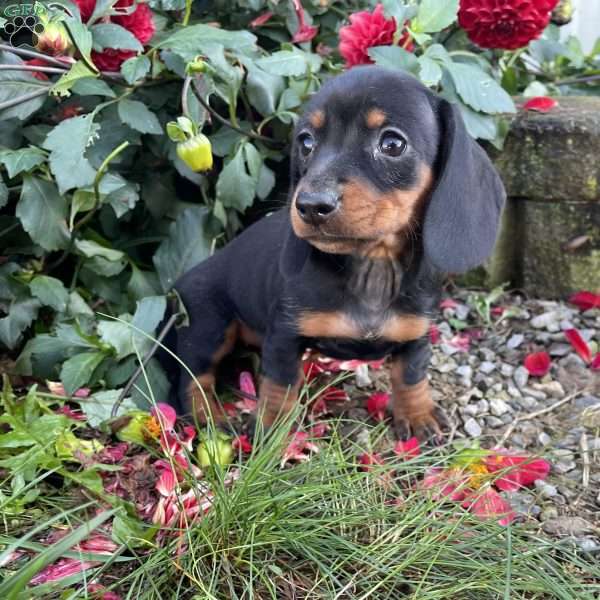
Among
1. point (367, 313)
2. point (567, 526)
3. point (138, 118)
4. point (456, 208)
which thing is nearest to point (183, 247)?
point (138, 118)

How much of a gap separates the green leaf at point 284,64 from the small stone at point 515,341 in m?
1.48

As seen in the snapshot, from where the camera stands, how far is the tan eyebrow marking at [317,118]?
2447 mm

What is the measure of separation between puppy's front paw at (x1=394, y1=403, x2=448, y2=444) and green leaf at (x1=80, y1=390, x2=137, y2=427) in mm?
950

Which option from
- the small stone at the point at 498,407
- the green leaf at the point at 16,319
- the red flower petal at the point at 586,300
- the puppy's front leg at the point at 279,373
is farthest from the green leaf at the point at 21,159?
the red flower petal at the point at 586,300

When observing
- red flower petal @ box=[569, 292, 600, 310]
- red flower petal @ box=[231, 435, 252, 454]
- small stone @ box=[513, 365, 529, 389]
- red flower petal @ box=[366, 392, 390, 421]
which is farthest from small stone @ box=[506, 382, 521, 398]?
red flower petal @ box=[231, 435, 252, 454]

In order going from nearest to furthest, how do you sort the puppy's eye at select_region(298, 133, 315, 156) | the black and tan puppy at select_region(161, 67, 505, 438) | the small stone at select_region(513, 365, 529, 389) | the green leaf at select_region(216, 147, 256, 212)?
the black and tan puppy at select_region(161, 67, 505, 438), the puppy's eye at select_region(298, 133, 315, 156), the green leaf at select_region(216, 147, 256, 212), the small stone at select_region(513, 365, 529, 389)

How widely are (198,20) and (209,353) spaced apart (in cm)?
152

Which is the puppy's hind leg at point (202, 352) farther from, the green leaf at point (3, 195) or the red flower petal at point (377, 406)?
Answer: the green leaf at point (3, 195)

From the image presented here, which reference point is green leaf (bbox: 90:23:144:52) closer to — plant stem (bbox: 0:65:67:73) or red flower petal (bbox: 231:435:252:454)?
plant stem (bbox: 0:65:67:73)

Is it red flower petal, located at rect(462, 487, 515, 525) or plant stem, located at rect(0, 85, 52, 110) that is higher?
plant stem, located at rect(0, 85, 52, 110)

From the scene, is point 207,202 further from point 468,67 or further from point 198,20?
point 468,67

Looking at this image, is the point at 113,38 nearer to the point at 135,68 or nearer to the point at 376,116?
the point at 135,68

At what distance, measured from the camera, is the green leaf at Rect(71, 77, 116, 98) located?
113 inches

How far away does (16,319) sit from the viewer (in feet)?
9.98
